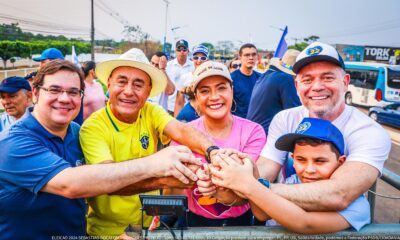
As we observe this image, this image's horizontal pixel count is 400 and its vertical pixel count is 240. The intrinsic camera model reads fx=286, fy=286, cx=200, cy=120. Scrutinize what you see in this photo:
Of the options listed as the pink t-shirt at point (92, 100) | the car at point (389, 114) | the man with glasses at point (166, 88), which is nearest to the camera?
the pink t-shirt at point (92, 100)

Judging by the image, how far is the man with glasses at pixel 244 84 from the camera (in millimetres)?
4789

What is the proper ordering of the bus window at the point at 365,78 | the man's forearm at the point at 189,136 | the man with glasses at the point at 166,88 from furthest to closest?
1. the bus window at the point at 365,78
2. the man with glasses at the point at 166,88
3. the man's forearm at the point at 189,136

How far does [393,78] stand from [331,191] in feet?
66.8

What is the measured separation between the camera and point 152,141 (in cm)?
251

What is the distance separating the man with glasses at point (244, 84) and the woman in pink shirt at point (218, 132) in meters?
2.13

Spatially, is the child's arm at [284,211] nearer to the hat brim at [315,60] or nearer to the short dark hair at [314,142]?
the short dark hair at [314,142]

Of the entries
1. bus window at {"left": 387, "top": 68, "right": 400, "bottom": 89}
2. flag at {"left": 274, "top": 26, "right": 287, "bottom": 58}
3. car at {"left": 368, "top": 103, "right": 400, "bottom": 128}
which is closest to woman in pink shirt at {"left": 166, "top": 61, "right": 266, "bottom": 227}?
flag at {"left": 274, "top": 26, "right": 287, "bottom": 58}

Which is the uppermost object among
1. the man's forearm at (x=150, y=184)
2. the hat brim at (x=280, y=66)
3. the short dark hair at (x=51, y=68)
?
the hat brim at (x=280, y=66)

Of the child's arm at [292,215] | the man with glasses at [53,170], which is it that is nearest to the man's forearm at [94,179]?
the man with glasses at [53,170]

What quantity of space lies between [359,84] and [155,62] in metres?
18.6

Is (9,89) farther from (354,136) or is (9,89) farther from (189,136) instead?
(354,136)

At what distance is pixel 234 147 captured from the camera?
2.31m

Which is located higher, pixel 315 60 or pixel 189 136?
pixel 315 60

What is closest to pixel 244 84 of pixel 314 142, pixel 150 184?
pixel 314 142
